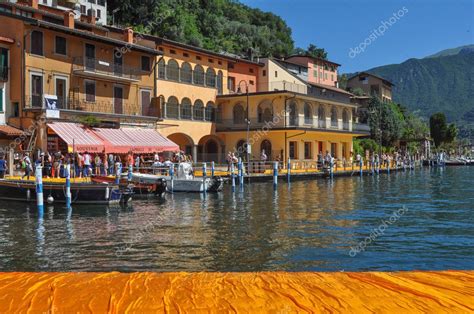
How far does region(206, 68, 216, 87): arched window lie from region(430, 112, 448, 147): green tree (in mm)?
83558

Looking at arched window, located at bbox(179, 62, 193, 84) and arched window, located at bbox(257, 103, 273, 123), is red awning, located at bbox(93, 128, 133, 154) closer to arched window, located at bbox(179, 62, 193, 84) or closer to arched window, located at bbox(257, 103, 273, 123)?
arched window, located at bbox(179, 62, 193, 84)

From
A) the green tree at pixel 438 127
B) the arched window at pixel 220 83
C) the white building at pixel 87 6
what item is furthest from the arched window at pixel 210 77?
the green tree at pixel 438 127

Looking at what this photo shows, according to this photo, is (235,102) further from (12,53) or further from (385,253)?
(385,253)

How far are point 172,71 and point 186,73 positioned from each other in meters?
1.78

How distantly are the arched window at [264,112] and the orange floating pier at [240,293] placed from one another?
45.0m

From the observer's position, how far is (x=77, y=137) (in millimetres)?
31422

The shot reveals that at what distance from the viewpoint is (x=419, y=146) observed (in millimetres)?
93188

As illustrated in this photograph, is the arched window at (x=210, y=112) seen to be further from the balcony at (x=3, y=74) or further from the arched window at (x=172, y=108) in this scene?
the balcony at (x=3, y=74)

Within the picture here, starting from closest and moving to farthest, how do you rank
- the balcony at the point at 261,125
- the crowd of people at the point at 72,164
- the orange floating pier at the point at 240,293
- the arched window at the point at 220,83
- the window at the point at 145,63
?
the orange floating pier at the point at 240,293 < the crowd of people at the point at 72,164 < the window at the point at 145,63 < the balcony at the point at 261,125 < the arched window at the point at 220,83

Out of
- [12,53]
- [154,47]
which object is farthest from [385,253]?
[154,47]

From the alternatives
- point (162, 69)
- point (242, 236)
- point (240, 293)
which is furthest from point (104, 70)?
point (240, 293)

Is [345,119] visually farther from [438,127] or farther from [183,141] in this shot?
[438,127]

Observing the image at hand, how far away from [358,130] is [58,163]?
131ft

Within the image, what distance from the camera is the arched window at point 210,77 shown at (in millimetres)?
47500
